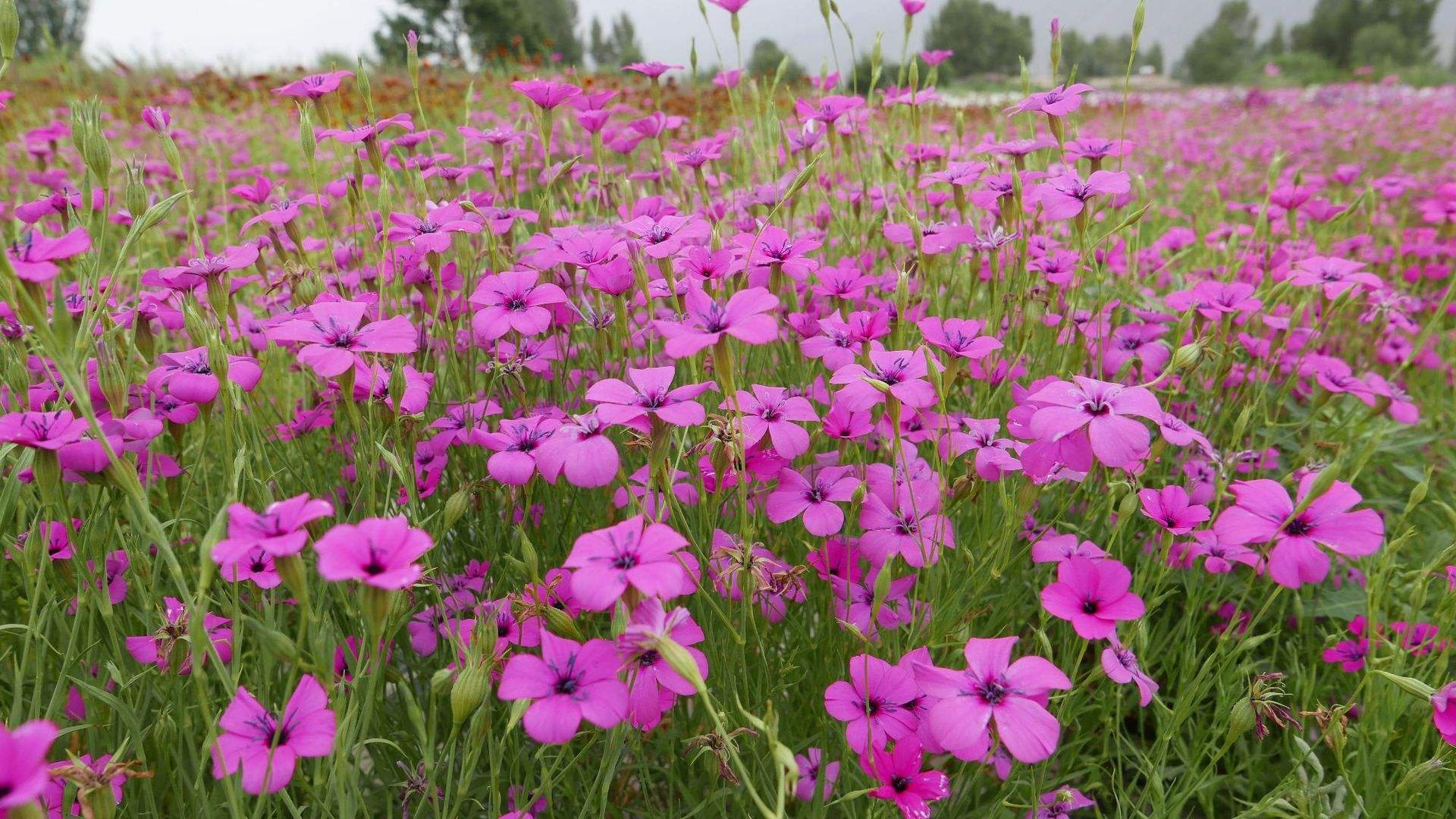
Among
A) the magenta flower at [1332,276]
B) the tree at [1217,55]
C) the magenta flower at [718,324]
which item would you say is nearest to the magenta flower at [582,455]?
the magenta flower at [718,324]

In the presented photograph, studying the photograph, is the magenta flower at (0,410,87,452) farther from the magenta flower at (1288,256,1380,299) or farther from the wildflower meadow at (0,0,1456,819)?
the magenta flower at (1288,256,1380,299)

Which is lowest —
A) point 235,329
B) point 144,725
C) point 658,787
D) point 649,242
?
point 658,787

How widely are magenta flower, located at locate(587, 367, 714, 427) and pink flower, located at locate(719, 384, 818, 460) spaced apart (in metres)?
0.08

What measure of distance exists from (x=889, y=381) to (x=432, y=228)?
32.7 inches

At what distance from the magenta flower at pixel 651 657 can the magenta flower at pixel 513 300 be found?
509mm

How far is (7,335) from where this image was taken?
53.2 inches

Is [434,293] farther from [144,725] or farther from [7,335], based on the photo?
[144,725]

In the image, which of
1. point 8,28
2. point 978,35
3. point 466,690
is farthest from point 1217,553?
point 978,35

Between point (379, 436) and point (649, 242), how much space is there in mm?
577

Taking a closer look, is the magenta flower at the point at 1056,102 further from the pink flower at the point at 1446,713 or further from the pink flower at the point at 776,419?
the pink flower at the point at 1446,713

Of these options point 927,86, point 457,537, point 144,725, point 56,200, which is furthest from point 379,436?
point 927,86

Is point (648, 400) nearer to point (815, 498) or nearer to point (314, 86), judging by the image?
point (815, 498)

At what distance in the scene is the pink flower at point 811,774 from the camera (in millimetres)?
1227

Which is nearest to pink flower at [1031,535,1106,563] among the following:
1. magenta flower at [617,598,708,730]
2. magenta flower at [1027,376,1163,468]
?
magenta flower at [1027,376,1163,468]
